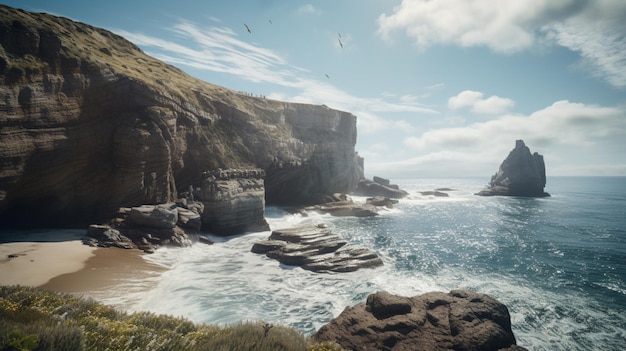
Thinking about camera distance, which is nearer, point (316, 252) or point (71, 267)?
point (71, 267)

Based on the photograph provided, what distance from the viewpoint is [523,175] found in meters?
97.0

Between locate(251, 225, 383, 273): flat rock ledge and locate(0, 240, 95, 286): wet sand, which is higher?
locate(0, 240, 95, 286): wet sand

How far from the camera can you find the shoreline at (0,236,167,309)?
50.1 feet

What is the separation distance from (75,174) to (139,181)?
5.16 meters

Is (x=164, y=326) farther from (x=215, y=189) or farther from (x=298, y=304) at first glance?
(x=215, y=189)

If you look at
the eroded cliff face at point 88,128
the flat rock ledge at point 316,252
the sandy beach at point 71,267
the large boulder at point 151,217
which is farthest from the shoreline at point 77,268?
the flat rock ledge at point 316,252

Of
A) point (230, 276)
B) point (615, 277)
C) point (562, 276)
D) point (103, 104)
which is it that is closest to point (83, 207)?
A: point (103, 104)

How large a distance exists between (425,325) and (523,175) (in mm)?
108693

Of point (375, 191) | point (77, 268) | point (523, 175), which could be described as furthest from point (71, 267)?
point (523, 175)

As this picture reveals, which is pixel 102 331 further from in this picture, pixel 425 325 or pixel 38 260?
pixel 38 260

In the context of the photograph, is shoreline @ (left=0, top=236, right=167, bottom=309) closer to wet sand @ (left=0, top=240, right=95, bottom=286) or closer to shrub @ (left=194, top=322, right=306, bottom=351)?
wet sand @ (left=0, top=240, right=95, bottom=286)

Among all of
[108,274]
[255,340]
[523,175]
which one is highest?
[523,175]

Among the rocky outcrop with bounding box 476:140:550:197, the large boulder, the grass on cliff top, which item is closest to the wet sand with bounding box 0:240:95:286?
the large boulder

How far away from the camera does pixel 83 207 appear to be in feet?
89.7
